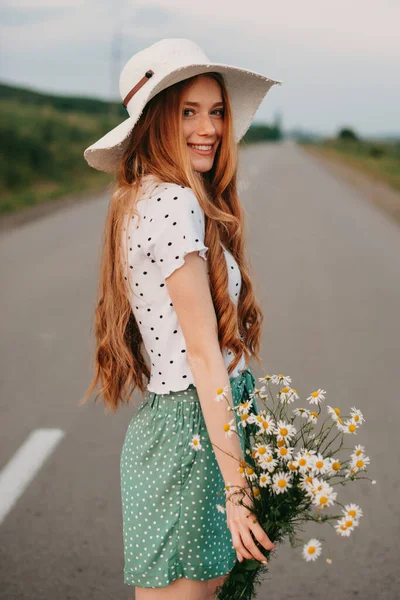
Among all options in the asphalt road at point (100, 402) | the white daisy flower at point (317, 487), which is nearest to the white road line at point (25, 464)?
the asphalt road at point (100, 402)

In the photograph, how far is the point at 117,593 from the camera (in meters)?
3.06

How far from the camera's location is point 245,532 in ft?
5.81

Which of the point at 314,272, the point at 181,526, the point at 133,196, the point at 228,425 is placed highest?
the point at 133,196

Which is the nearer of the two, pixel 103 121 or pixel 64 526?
pixel 64 526

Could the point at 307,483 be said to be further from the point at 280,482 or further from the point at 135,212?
the point at 135,212

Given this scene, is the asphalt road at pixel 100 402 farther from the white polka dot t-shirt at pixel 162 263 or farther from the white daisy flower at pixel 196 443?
the white daisy flower at pixel 196 443

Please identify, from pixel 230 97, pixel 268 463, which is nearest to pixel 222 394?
pixel 268 463

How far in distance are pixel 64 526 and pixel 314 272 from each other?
674 centimetres

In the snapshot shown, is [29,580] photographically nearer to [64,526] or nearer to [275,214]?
[64,526]

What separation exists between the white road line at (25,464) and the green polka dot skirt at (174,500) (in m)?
1.85

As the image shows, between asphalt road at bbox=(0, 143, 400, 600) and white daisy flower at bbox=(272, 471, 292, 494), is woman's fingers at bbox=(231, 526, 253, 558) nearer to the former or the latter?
white daisy flower at bbox=(272, 471, 292, 494)

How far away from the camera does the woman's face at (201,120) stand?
2029 millimetres

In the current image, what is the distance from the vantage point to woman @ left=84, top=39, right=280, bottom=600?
1836 millimetres

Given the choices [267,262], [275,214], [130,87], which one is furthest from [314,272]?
[130,87]
